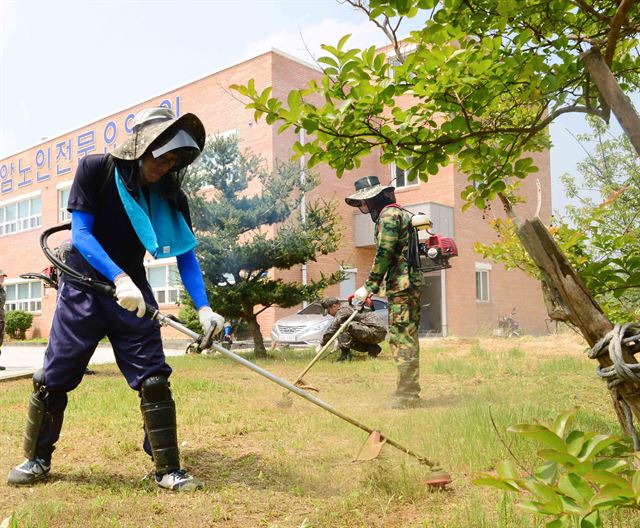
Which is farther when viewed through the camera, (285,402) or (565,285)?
(285,402)

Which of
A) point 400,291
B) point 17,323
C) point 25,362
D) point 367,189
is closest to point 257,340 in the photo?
point 25,362

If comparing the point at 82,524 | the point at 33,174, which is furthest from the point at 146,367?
the point at 33,174

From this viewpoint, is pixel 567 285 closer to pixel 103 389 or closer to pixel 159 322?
pixel 159 322

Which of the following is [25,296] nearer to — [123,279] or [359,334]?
[359,334]

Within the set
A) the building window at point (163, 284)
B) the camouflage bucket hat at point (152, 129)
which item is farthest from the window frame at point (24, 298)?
the camouflage bucket hat at point (152, 129)

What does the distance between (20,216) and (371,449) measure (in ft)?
99.0

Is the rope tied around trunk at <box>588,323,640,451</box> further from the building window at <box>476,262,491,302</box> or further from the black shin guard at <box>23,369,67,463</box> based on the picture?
the building window at <box>476,262,491,302</box>

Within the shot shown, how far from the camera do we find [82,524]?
254 cm

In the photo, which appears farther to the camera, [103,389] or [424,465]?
[103,389]

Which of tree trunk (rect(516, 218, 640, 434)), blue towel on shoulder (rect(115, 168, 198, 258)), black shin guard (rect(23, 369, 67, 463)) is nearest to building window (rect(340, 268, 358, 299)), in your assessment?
blue towel on shoulder (rect(115, 168, 198, 258))

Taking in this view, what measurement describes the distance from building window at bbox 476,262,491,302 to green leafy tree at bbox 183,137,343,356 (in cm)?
1163

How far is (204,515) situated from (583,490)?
2097 millimetres

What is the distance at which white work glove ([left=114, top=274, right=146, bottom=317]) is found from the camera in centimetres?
283

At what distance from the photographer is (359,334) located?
1023 cm
